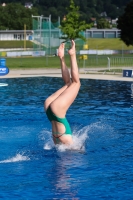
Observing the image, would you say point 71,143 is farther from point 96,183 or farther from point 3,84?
point 3,84

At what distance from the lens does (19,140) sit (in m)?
15.7

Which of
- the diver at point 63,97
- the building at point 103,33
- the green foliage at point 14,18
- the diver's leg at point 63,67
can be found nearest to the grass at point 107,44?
the building at point 103,33

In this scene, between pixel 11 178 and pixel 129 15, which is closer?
pixel 11 178

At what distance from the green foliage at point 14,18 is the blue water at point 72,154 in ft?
445

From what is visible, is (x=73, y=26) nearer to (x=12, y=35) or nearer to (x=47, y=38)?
(x=47, y=38)

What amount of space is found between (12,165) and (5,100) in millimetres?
12274

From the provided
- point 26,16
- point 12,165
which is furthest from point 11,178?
point 26,16

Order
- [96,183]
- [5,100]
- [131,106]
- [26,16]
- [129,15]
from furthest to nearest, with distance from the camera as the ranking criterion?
1. [26,16]
2. [129,15]
3. [5,100]
4. [131,106]
5. [96,183]

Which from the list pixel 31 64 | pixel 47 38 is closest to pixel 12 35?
pixel 47 38

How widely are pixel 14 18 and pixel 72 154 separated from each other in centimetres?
15272

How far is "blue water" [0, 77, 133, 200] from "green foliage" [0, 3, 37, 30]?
445ft

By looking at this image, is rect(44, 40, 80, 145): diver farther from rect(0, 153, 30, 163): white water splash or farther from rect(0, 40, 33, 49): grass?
rect(0, 40, 33, 49): grass

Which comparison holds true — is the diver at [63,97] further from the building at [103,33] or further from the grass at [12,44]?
the building at [103,33]

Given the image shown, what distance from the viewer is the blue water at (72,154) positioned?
35.6ft
